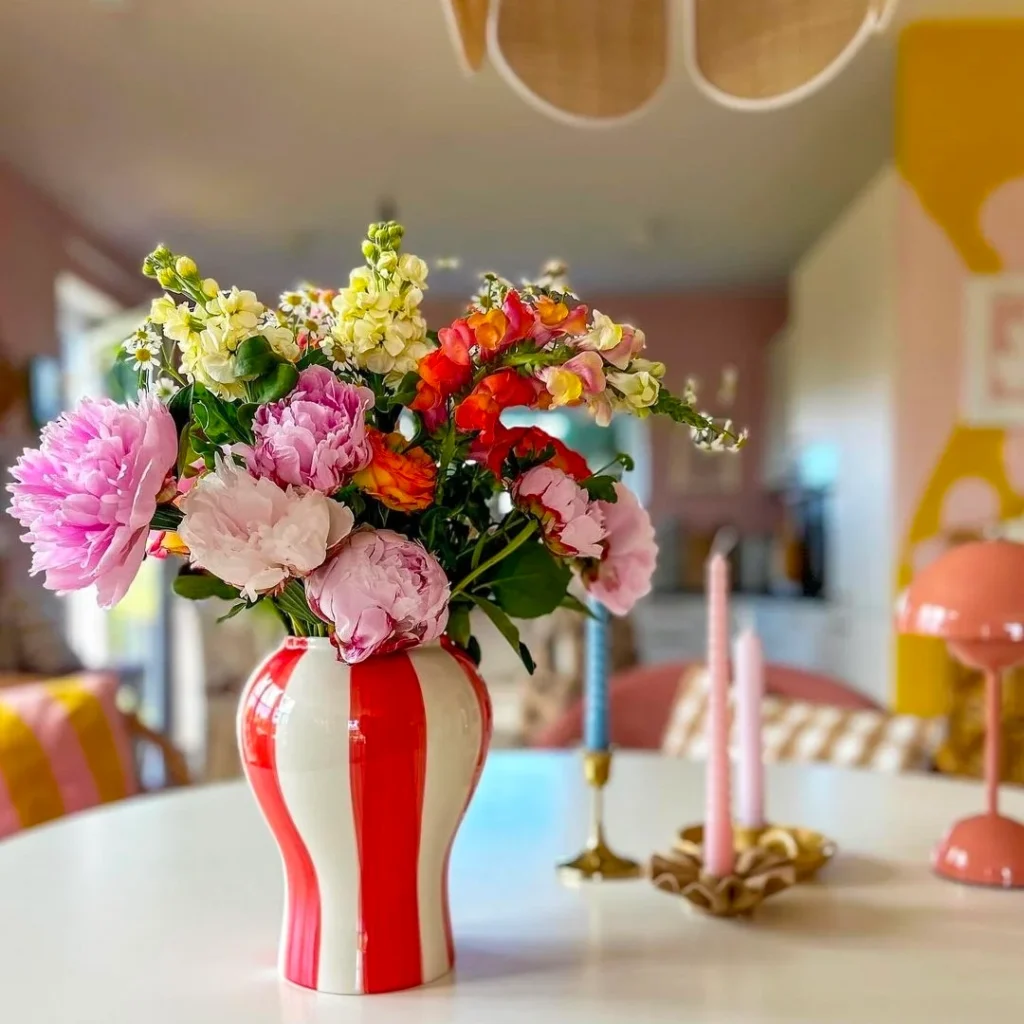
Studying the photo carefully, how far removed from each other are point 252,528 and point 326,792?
0.67 ft

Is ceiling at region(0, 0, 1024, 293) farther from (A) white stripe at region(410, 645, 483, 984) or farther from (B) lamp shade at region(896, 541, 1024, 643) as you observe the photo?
(A) white stripe at region(410, 645, 483, 984)

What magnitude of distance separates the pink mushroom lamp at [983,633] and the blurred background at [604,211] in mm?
191

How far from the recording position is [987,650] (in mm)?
1091

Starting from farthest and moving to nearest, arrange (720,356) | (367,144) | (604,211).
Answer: (720,356) < (604,211) < (367,144)

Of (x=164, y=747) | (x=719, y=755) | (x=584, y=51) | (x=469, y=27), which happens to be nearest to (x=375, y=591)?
(x=719, y=755)

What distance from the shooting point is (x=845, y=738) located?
1813mm

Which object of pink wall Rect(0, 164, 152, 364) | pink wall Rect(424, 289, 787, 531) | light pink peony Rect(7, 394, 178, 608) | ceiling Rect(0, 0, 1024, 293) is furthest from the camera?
pink wall Rect(424, 289, 787, 531)

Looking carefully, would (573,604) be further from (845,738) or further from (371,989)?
(845,738)

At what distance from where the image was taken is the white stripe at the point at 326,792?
2.59 ft

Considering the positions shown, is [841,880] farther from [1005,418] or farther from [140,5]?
[140,5]

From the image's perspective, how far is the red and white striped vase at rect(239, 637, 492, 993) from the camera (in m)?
0.79

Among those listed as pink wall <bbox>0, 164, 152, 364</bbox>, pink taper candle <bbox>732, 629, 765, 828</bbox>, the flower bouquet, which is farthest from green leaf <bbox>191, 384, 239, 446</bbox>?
pink wall <bbox>0, 164, 152, 364</bbox>

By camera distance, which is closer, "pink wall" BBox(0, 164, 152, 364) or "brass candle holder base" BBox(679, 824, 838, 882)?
"brass candle holder base" BBox(679, 824, 838, 882)

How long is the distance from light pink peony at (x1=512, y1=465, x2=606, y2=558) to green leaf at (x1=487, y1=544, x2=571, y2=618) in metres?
0.05
